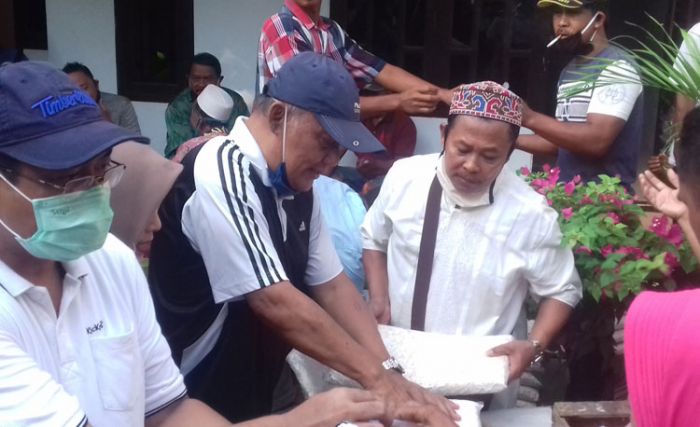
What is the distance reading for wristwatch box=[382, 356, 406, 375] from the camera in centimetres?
219

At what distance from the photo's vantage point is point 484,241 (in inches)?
97.7

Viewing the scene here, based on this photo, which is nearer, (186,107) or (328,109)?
(328,109)

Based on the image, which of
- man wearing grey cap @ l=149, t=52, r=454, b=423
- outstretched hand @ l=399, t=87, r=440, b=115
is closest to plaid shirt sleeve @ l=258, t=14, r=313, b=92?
outstretched hand @ l=399, t=87, r=440, b=115

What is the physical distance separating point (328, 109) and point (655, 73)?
108 centimetres

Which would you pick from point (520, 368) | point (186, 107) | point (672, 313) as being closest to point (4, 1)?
point (186, 107)

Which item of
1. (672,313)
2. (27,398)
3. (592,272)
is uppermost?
(672,313)

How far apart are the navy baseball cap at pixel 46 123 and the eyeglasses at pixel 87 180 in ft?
0.17

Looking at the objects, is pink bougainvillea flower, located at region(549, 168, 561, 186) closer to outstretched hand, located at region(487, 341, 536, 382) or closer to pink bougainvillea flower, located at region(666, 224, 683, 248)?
pink bougainvillea flower, located at region(666, 224, 683, 248)

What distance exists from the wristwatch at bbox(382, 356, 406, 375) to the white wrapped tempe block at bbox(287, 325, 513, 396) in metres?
0.03

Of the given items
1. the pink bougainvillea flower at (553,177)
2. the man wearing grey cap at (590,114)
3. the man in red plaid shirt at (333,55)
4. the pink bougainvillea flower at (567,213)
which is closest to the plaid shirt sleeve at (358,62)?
the man in red plaid shirt at (333,55)

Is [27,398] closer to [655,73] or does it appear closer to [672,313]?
[672,313]

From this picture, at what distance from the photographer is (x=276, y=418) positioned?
1.84 m

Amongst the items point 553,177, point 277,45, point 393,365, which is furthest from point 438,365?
point 277,45

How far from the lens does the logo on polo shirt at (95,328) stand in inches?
62.1
